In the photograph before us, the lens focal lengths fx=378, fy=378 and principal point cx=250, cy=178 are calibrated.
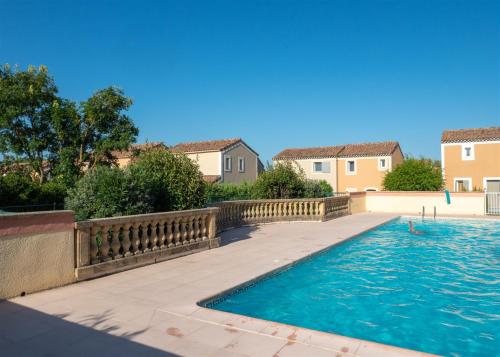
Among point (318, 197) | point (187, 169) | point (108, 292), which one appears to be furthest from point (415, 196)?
point (108, 292)

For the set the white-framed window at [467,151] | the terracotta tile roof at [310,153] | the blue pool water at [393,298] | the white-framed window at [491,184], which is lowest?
the blue pool water at [393,298]

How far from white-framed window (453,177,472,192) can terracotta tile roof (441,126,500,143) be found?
344 cm

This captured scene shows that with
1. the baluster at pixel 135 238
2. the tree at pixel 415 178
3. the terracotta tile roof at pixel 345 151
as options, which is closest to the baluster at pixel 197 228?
the baluster at pixel 135 238

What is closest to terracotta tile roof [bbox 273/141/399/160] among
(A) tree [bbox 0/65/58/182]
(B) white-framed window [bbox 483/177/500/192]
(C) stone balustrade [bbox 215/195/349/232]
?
(B) white-framed window [bbox 483/177/500/192]

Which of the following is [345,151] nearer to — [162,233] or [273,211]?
[273,211]

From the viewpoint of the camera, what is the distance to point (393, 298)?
7.46 metres

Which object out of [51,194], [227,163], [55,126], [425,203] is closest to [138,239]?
[51,194]

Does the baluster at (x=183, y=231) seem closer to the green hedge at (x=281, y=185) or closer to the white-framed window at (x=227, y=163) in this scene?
the green hedge at (x=281, y=185)

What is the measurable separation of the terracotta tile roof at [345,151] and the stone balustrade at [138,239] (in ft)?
98.9

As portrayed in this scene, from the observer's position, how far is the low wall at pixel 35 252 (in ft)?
19.5

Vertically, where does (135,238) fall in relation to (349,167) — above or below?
below

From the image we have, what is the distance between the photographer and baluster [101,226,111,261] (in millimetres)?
7533

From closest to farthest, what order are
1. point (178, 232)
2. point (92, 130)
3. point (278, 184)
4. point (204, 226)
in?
1. point (178, 232)
2. point (204, 226)
3. point (278, 184)
4. point (92, 130)

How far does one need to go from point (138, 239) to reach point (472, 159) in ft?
111
